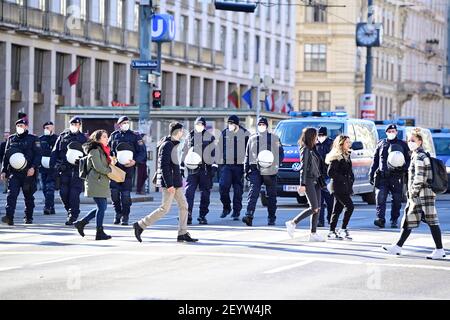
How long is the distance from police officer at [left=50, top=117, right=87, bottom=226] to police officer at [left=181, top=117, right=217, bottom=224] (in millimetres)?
1953

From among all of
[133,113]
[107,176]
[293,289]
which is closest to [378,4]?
[133,113]

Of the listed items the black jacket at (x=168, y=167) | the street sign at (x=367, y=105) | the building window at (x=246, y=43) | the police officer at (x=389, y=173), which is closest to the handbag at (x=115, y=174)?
the black jacket at (x=168, y=167)

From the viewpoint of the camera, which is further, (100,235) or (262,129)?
(262,129)

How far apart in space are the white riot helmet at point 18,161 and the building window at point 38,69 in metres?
32.3

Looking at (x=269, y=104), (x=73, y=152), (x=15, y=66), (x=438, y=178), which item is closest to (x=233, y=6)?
(x=73, y=152)

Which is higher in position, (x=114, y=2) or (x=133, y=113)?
(x=114, y=2)

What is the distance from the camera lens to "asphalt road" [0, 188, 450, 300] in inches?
532

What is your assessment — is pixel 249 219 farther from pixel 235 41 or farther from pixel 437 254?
pixel 235 41

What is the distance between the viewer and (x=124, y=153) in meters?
23.8

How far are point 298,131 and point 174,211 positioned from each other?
3.87 m

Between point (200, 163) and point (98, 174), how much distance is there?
15.2 feet

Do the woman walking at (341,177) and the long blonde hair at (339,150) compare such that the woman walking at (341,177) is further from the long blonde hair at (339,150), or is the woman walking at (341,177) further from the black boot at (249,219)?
the black boot at (249,219)

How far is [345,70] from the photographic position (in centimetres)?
9694
